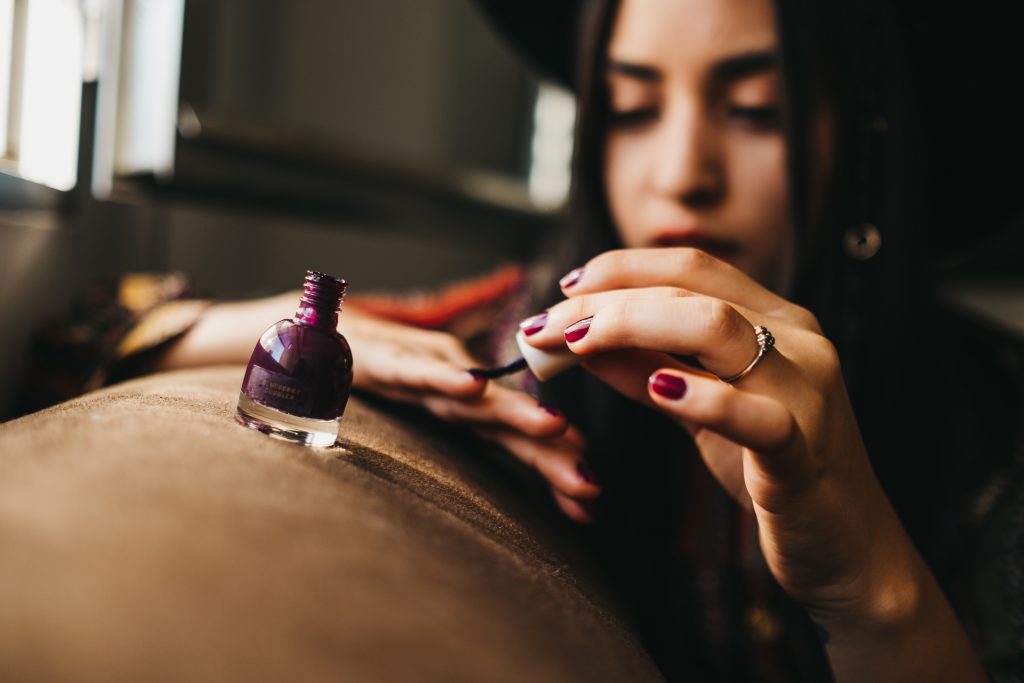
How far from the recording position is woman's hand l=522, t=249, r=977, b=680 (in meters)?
0.38

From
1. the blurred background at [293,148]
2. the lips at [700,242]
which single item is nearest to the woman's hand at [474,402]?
the lips at [700,242]

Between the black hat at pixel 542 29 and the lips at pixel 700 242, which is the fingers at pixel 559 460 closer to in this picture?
the lips at pixel 700 242

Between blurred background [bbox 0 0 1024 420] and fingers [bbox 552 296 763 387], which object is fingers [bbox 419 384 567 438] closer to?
fingers [bbox 552 296 763 387]

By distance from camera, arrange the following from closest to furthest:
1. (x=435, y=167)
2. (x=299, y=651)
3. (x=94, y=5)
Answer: (x=299, y=651) < (x=94, y=5) < (x=435, y=167)

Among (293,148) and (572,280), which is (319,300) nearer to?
(572,280)

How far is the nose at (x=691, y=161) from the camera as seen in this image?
72 centimetres

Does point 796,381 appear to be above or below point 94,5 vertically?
below

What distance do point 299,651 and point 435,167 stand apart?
1.36 metres

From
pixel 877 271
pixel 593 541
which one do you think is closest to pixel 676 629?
pixel 593 541

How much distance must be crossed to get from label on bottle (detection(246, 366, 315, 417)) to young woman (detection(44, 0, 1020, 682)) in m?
0.14

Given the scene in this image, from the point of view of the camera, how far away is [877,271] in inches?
32.2

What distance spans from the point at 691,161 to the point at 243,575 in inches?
23.8

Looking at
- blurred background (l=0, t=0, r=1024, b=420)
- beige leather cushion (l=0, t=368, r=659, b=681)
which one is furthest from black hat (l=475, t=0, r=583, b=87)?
beige leather cushion (l=0, t=368, r=659, b=681)

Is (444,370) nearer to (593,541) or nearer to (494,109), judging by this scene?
(593,541)
